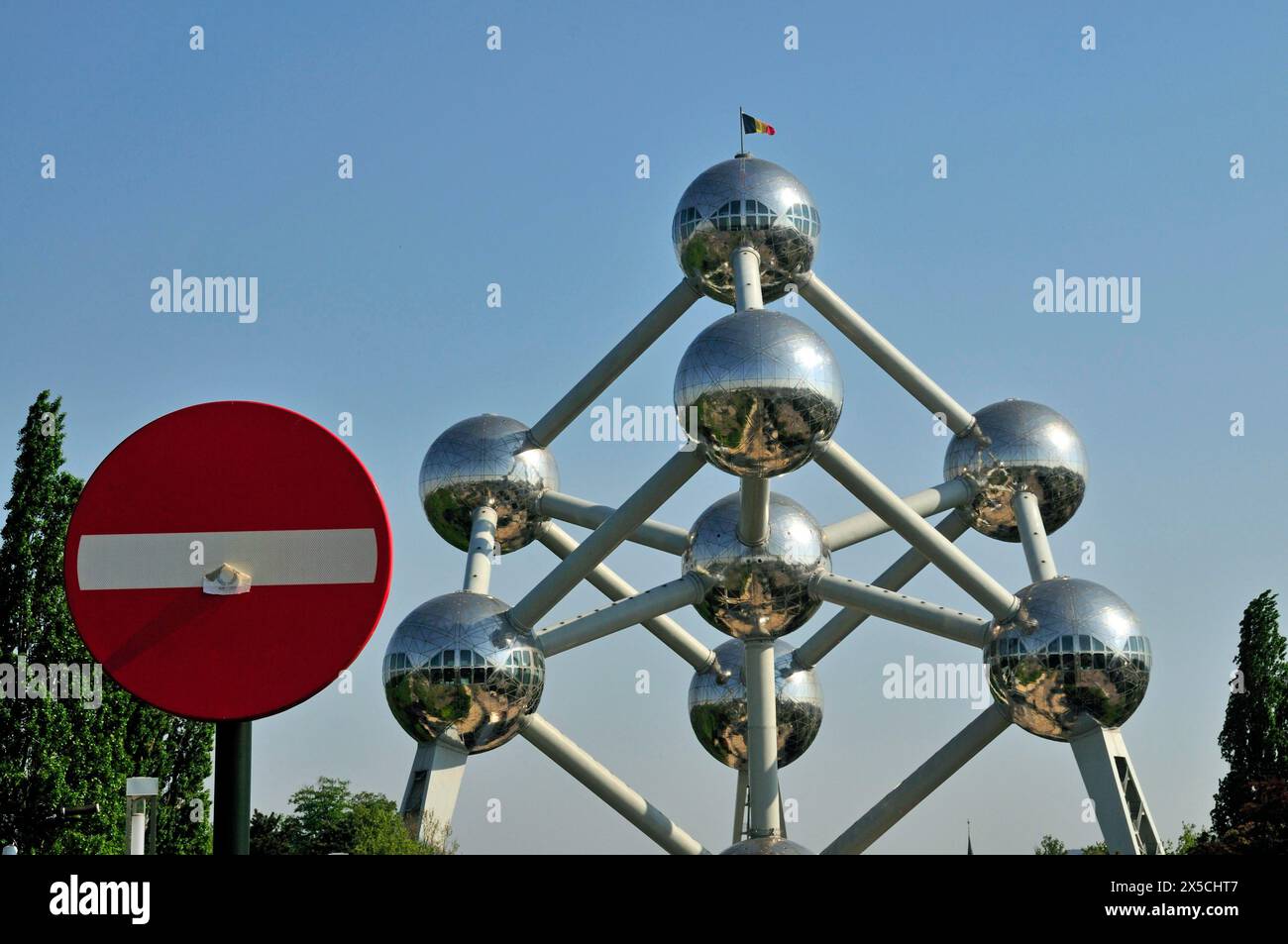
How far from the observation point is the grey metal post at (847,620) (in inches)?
923

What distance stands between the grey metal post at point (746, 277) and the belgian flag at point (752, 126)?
9.52 feet

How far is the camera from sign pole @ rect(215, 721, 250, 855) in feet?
→ 11.0

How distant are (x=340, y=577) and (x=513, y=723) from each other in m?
16.9

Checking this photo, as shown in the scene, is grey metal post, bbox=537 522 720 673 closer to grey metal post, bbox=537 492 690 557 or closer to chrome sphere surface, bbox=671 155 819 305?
grey metal post, bbox=537 492 690 557

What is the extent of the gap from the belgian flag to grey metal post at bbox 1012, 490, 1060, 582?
20.7 feet

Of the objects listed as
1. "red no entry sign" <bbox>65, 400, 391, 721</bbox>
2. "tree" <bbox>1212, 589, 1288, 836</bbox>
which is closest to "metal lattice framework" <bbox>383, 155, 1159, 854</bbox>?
"red no entry sign" <bbox>65, 400, 391, 721</bbox>

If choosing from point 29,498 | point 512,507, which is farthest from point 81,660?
point 512,507

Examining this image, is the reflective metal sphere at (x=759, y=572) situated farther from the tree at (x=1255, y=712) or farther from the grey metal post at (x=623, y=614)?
the tree at (x=1255, y=712)

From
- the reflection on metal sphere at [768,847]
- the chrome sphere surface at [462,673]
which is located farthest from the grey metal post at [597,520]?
the reflection on metal sphere at [768,847]

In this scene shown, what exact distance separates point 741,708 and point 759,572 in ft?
12.7

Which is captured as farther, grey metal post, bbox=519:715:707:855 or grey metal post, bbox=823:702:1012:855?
grey metal post, bbox=519:715:707:855
